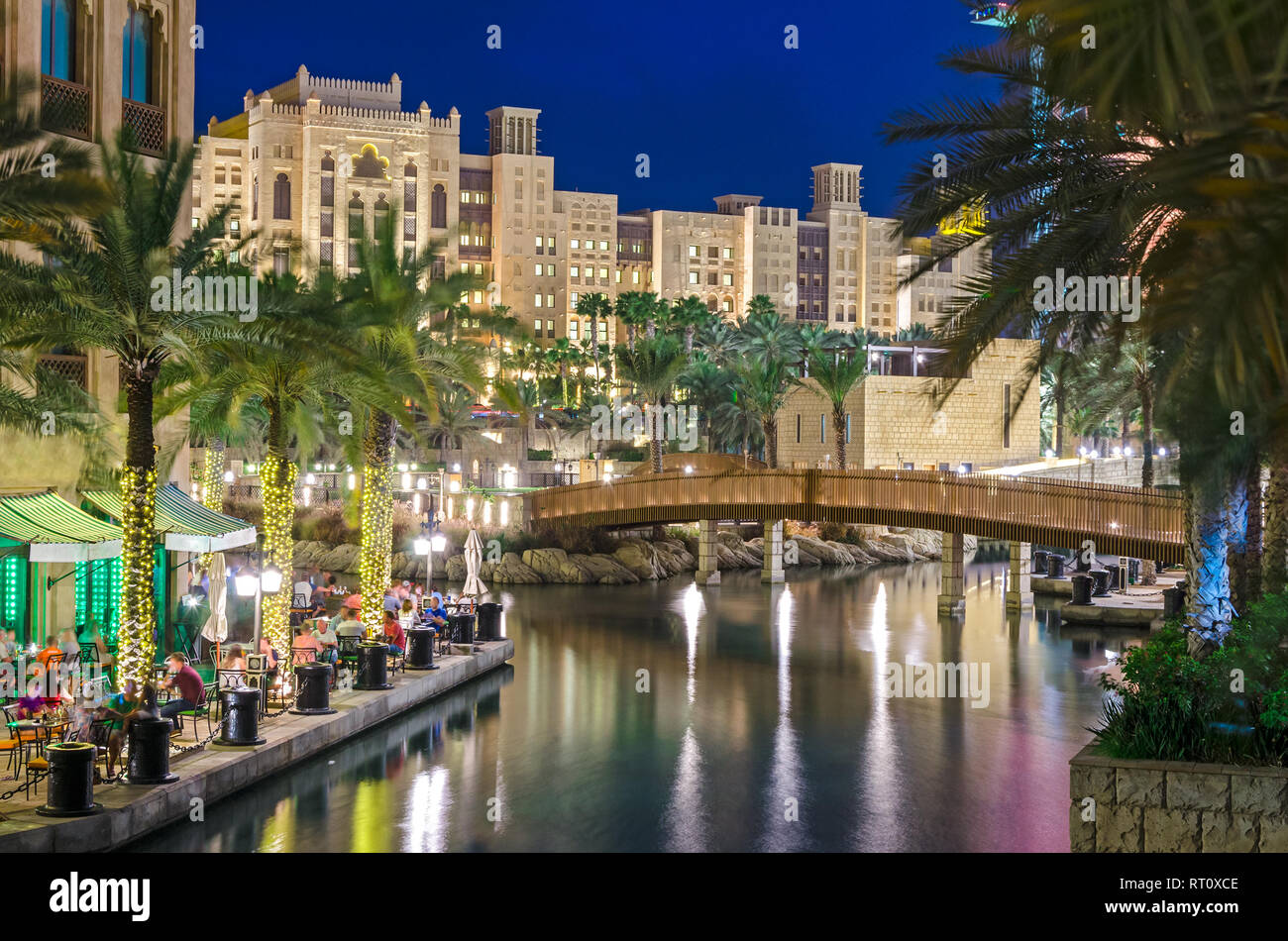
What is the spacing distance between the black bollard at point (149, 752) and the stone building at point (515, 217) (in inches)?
3708

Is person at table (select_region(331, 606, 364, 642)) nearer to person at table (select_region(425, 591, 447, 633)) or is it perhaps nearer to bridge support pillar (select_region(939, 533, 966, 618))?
person at table (select_region(425, 591, 447, 633))

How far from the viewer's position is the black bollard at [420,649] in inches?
935

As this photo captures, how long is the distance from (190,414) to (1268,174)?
22.2 metres

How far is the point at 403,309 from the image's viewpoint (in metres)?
24.5

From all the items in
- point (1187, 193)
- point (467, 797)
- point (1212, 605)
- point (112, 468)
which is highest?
point (1187, 193)

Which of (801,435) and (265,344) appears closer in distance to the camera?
(265,344)

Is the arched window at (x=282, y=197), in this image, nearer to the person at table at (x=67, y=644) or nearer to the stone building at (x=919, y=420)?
the stone building at (x=919, y=420)

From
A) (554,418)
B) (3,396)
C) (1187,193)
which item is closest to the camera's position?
(1187,193)

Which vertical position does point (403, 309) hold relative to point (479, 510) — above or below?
above

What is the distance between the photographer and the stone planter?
11227 mm

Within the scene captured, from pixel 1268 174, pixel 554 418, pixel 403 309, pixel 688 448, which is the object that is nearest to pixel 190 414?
pixel 403 309

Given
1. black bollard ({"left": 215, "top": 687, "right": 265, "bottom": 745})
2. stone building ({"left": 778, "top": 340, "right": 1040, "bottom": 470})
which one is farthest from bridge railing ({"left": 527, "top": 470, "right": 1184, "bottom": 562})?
black bollard ({"left": 215, "top": 687, "right": 265, "bottom": 745})

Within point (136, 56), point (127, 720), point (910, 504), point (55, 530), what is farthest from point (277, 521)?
point (910, 504)
